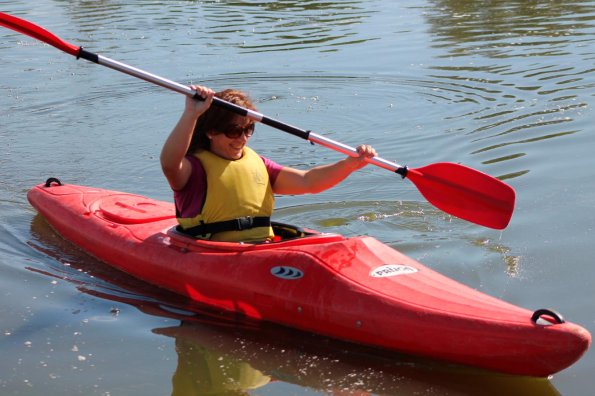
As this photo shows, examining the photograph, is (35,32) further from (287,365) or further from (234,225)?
(287,365)

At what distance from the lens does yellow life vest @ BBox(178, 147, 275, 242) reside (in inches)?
182

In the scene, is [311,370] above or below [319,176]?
below

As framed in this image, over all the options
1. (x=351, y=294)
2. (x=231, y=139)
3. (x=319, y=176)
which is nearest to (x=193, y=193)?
(x=231, y=139)

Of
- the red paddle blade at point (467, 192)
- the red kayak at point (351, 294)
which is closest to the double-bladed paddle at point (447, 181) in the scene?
the red paddle blade at point (467, 192)

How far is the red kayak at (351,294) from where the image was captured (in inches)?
146

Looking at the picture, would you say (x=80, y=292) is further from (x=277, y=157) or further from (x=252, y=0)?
(x=252, y=0)

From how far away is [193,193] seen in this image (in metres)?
4.68

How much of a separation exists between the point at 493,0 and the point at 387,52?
3.71 metres

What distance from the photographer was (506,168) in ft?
22.2

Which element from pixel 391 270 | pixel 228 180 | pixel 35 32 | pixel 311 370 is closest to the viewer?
pixel 311 370

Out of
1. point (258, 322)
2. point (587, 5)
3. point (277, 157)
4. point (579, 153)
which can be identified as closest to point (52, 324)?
point (258, 322)

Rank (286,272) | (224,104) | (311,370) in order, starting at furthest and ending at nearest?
(224,104)
(286,272)
(311,370)

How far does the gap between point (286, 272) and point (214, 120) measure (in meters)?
0.81

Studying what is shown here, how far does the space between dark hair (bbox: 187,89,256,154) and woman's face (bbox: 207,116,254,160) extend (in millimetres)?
29
